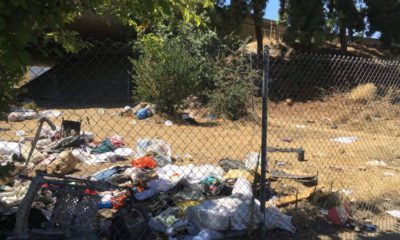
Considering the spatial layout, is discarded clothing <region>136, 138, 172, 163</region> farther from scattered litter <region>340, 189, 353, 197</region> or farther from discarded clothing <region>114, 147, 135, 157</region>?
scattered litter <region>340, 189, 353, 197</region>

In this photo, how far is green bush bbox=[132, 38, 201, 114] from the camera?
1305cm

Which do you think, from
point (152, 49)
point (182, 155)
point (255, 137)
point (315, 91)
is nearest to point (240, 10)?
point (315, 91)

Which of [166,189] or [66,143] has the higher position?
[166,189]

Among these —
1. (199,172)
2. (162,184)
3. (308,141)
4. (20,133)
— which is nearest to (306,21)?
(308,141)

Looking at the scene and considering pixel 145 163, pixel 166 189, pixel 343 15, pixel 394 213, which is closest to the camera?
pixel 166 189

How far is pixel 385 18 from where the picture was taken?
21703mm

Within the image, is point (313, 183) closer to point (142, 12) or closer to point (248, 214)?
point (248, 214)

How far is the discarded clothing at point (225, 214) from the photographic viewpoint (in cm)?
415

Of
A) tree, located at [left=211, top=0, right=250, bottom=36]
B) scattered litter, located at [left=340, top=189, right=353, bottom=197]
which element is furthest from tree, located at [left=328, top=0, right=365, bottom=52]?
scattered litter, located at [left=340, top=189, right=353, bottom=197]

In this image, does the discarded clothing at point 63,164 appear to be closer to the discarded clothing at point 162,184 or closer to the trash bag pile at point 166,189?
the trash bag pile at point 166,189

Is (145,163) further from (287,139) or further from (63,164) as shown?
(287,139)

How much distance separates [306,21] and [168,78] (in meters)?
9.16

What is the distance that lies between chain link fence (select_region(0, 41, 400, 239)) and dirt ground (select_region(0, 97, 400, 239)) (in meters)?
0.03

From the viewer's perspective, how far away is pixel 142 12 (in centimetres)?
329
